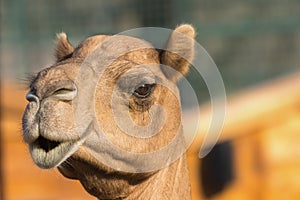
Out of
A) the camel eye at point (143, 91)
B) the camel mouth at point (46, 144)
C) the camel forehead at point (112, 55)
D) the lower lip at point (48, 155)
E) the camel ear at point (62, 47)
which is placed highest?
the camel forehead at point (112, 55)

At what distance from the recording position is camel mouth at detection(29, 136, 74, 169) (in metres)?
3.78

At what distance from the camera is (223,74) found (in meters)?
13.3

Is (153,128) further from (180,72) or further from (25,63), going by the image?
(25,63)

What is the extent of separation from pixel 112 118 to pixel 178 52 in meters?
0.54

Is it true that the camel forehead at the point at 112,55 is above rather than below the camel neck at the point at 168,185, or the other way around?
above

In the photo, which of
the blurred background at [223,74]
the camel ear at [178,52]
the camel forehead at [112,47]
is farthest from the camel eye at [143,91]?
the blurred background at [223,74]

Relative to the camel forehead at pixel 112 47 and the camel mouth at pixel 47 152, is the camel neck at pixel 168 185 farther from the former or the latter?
the camel mouth at pixel 47 152

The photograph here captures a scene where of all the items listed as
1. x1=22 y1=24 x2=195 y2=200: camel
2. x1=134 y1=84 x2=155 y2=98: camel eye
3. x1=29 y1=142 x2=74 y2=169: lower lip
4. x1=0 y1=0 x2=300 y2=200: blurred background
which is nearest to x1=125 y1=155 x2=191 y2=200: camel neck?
x1=22 y1=24 x2=195 y2=200: camel

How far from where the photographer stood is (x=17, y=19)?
12945 millimetres

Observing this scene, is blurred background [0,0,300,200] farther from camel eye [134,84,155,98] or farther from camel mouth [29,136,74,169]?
camel mouth [29,136,74,169]

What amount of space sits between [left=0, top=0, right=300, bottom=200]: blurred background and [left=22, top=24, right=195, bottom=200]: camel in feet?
13.8

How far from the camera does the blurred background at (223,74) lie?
888 cm

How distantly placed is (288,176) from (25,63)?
466 centimetres

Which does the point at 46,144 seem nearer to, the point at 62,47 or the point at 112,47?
the point at 112,47
